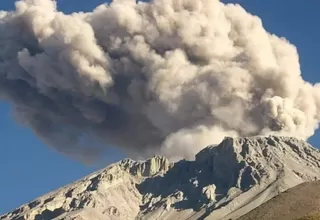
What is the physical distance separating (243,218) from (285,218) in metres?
10.5

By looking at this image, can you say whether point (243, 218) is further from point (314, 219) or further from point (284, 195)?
point (314, 219)

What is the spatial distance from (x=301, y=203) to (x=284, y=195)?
10072 mm

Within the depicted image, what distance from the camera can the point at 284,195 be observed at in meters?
188

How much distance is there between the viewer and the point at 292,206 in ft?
580

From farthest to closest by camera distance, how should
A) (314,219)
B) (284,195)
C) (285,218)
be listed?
(284,195), (285,218), (314,219)

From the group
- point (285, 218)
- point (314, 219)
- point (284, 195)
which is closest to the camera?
point (314, 219)

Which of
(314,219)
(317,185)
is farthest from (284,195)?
(314,219)

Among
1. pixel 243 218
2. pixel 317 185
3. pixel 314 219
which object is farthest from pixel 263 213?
pixel 314 219

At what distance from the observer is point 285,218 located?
169 metres

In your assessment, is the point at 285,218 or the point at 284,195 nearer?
the point at 285,218

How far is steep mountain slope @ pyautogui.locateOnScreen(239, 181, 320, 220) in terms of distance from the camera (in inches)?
6737

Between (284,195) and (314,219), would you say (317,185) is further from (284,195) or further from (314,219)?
(314,219)

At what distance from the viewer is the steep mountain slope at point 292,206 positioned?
17112 centimetres

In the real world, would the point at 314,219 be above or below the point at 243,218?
below
